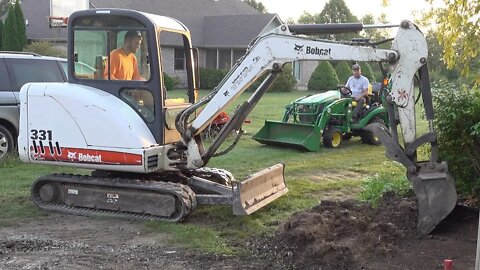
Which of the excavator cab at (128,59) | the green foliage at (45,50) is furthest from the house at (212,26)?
the excavator cab at (128,59)

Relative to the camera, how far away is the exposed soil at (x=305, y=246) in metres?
6.04

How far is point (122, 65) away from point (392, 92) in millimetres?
3440

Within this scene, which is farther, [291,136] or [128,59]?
[291,136]

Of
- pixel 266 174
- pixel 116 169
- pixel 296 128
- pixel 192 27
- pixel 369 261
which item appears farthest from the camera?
pixel 192 27

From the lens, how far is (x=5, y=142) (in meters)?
11.6

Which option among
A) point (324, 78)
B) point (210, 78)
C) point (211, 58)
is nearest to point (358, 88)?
point (210, 78)

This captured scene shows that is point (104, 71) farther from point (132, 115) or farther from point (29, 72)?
point (29, 72)

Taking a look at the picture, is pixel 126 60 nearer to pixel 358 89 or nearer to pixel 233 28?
pixel 358 89

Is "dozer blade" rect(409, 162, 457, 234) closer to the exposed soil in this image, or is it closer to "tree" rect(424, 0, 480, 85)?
the exposed soil

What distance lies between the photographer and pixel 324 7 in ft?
209

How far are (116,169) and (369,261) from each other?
11.6 ft

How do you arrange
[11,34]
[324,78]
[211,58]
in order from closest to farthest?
1. [11,34]
2. [324,78]
3. [211,58]

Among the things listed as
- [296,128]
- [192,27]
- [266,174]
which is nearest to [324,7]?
[192,27]

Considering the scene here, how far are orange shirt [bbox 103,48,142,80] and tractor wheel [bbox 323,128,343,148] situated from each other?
22.7ft
